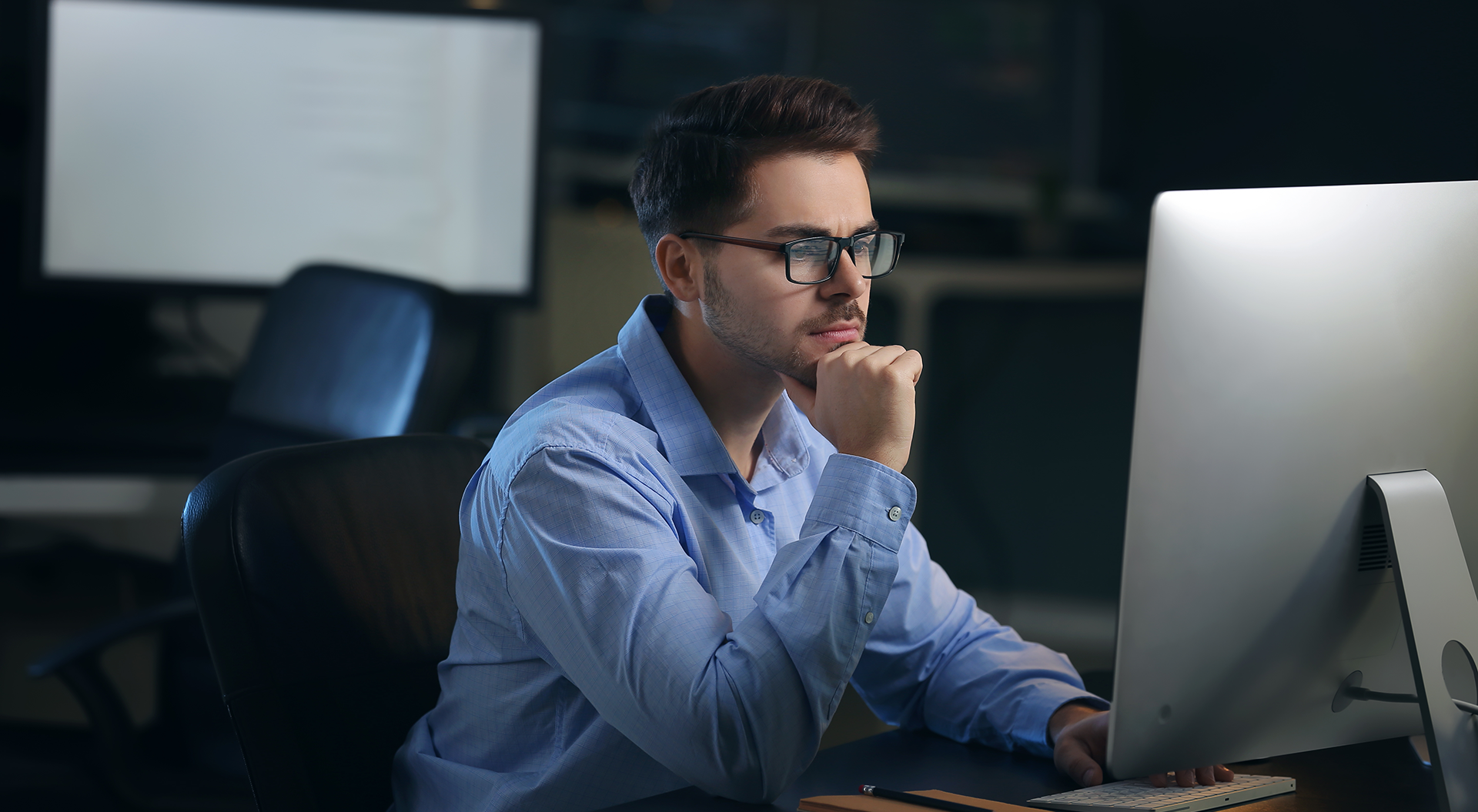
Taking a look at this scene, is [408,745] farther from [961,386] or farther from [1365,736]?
[961,386]

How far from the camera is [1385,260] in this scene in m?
0.79

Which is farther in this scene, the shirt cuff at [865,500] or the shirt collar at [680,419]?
the shirt collar at [680,419]

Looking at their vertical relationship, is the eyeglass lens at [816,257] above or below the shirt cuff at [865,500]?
above

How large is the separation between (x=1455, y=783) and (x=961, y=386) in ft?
8.64

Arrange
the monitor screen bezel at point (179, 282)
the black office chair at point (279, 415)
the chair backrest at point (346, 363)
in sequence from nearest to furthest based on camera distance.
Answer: the black office chair at point (279, 415) < the chair backrest at point (346, 363) < the monitor screen bezel at point (179, 282)

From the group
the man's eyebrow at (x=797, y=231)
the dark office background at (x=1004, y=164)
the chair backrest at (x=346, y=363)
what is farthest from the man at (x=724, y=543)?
the dark office background at (x=1004, y=164)

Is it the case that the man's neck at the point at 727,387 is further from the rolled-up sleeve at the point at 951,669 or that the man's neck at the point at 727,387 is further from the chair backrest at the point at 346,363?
the chair backrest at the point at 346,363

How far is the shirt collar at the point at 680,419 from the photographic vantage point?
107 centimetres

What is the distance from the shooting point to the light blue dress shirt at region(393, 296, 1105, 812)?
2.84 ft

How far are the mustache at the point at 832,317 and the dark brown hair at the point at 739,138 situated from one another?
0.38ft

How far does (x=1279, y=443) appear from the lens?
0.76 metres

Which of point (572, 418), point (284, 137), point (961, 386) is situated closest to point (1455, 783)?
point (572, 418)

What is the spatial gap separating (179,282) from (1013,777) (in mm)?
1925

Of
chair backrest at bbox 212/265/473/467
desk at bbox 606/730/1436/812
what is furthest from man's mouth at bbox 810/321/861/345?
chair backrest at bbox 212/265/473/467
